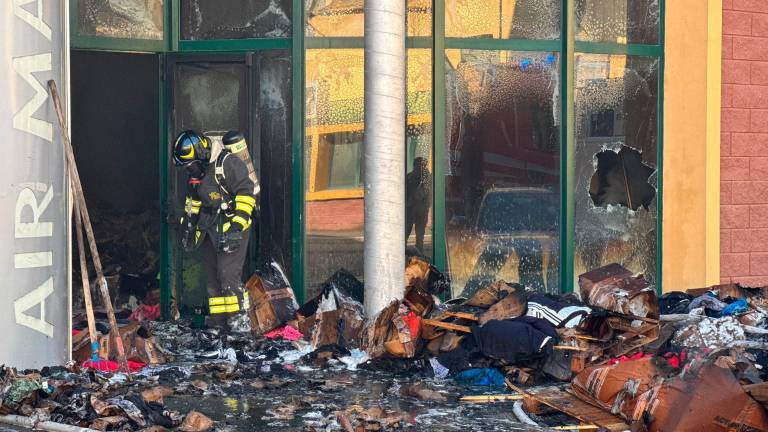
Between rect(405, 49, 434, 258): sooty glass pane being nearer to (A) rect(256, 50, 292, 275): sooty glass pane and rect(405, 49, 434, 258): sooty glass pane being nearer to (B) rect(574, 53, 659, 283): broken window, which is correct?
(A) rect(256, 50, 292, 275): sooty glass pane

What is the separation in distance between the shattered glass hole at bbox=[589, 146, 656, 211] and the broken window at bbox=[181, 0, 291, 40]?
11.4ft

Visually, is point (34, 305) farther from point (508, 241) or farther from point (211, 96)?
point (508, 241)

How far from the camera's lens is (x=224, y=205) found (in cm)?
1092

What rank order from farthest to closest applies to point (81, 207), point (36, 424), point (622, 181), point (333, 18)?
point (622, 181) → point (333, 18) → point (81, 207) → point (36, 424)

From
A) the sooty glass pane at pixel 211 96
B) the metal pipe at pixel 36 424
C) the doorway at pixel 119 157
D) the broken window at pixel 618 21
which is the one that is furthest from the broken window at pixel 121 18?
the metal pipe at pixel 36 424

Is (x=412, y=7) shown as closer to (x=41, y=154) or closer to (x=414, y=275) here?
(x=414, y=275)

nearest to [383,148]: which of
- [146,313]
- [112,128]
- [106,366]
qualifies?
[106,366]

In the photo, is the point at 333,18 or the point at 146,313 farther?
the point at 146,313

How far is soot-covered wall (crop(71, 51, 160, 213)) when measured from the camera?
43.5 ft

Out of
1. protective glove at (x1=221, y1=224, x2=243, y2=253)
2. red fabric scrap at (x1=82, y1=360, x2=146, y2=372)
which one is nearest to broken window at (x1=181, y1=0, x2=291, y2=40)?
protective glove at (x1=221, y1=224, x2=243, y2=253)

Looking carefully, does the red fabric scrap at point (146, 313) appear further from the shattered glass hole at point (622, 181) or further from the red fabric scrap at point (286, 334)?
the shattered glass hole at point (622, 181)

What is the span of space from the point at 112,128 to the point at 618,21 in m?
5.77

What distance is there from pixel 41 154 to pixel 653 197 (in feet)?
21.0

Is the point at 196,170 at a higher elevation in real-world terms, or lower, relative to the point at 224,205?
higher
